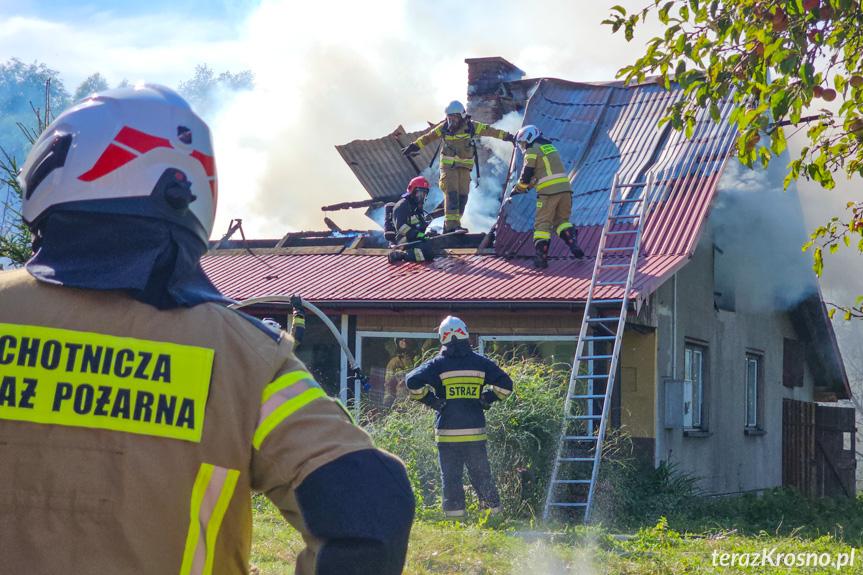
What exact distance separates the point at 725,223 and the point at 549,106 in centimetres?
355

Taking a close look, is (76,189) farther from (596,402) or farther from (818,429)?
(818,429)

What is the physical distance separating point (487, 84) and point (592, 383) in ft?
24.3

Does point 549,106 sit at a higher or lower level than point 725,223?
higher

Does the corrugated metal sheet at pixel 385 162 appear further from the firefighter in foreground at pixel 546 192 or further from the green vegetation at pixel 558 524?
the green vegetation at pixel 558 524

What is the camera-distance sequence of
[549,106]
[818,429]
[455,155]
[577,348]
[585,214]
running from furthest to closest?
[818,429]
[549,106]
[455,155]
[585,214]
[577,348]

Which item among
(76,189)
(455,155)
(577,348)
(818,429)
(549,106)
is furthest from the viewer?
(818,429)

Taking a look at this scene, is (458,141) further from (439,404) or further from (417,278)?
(439,404)

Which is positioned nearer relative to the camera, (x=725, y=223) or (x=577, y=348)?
(x=577, y=348)

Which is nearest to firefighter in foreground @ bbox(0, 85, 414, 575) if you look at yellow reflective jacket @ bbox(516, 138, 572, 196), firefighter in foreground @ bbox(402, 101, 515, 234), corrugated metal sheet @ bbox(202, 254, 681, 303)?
corrugated metal sheet @ bbox(202, 254, 681, 303)

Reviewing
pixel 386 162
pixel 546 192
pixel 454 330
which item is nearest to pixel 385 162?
pixel 386 162

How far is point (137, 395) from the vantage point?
5.09 ft

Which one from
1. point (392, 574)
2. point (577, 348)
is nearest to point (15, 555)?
point (392, 574)

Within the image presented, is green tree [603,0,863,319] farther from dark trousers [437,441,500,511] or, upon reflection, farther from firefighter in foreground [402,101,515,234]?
firefighter in foreground [402,101,515,234]
